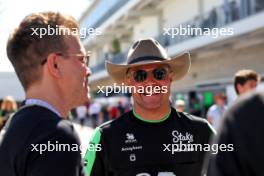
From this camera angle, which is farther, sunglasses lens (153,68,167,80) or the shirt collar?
sunglasses lens (153,68,167,80)

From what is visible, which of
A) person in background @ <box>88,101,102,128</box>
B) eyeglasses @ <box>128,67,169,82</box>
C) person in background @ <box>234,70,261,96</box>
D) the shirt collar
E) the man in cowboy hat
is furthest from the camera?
person in background @ <box>88,101,102,128</box>

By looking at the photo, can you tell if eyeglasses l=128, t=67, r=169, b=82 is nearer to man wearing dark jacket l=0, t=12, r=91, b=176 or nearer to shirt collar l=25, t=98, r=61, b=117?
man wearing dark jacket l=0, t=12, r=91, b=176

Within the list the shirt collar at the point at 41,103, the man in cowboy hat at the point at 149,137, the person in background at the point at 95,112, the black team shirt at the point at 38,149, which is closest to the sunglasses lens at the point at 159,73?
the man in cowboy hat at the point at 149,137

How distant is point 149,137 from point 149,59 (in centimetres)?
61

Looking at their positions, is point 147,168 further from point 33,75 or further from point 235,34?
point 235,34

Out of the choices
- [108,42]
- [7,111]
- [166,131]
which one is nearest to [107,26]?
[108,42]

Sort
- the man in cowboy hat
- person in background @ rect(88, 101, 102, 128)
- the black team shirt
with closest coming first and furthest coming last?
the black team shirt → the man in cowboy hat → person in background @ rect(88, 101, 102, 128)

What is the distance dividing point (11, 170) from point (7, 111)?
19.9 ft

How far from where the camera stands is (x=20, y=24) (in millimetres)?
2016

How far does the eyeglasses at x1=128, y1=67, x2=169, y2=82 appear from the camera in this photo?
350cm

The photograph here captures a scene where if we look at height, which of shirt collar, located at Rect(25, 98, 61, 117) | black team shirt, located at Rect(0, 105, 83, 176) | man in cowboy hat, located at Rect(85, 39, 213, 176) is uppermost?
shirt collar, located at Rect(25, 98, 61, 117)

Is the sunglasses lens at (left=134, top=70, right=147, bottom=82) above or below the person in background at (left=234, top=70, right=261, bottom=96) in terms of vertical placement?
above

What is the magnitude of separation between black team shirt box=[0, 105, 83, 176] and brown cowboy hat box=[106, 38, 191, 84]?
5.68 feet

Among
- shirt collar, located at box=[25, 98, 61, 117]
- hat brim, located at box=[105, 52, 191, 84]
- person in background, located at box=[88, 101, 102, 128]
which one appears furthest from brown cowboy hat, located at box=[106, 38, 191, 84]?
person in background, located at box=[88, 101, 102, 128]
